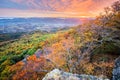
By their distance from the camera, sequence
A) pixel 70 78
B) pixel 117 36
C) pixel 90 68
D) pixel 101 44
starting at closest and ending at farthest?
pixel 70 78 < pixel 90 68 < pixel 117 36 < pixel 101 44

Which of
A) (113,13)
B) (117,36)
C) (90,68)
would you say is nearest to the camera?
A: (90,68)

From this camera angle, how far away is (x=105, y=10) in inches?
1266

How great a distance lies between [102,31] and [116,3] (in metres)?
7.96

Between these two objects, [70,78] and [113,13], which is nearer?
Result: [70,78]

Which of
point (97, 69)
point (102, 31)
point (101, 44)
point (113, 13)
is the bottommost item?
point (97, 69)

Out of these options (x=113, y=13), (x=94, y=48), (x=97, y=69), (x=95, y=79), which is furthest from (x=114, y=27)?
(x=95, y=79)

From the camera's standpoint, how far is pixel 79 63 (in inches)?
1128

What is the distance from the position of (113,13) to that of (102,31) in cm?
556

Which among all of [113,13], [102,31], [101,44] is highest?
[113,13]

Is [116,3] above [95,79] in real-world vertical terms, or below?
above

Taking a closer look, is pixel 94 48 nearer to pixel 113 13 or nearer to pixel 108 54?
pixel 108 54

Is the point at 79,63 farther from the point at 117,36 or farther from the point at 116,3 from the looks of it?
the point at 116,3

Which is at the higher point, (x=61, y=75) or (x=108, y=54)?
(x=61, y=75)

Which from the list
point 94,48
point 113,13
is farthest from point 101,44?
point 113,13
